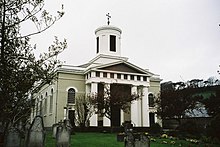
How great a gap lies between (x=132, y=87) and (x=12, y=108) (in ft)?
100

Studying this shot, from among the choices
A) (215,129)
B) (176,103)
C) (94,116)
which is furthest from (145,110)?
(215,129)

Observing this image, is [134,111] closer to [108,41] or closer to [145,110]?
[145,110]

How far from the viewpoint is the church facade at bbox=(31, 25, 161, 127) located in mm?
36188

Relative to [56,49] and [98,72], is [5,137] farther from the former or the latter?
[98,72]

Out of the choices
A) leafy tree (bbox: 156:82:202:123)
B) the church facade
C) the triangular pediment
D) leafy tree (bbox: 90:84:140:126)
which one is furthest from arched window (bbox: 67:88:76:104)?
leafy tree (bbox: 156:82:202:123)

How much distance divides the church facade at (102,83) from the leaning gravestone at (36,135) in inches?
945

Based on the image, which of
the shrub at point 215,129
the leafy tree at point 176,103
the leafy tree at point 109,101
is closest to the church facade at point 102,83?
the leafy tree at point 109,101

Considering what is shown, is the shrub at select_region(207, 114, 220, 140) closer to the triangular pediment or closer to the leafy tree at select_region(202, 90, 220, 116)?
the leafy tree at select_region(202, 90, 220, 116)

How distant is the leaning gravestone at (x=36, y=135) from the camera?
34.8 ft

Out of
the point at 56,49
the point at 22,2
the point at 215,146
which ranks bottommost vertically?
the point at 215,146

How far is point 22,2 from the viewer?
935 centimetres

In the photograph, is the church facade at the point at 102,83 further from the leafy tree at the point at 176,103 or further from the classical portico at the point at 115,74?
the leafy tree at the point at 176,103

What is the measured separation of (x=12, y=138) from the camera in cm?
1098

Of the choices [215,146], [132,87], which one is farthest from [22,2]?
[132,87]
